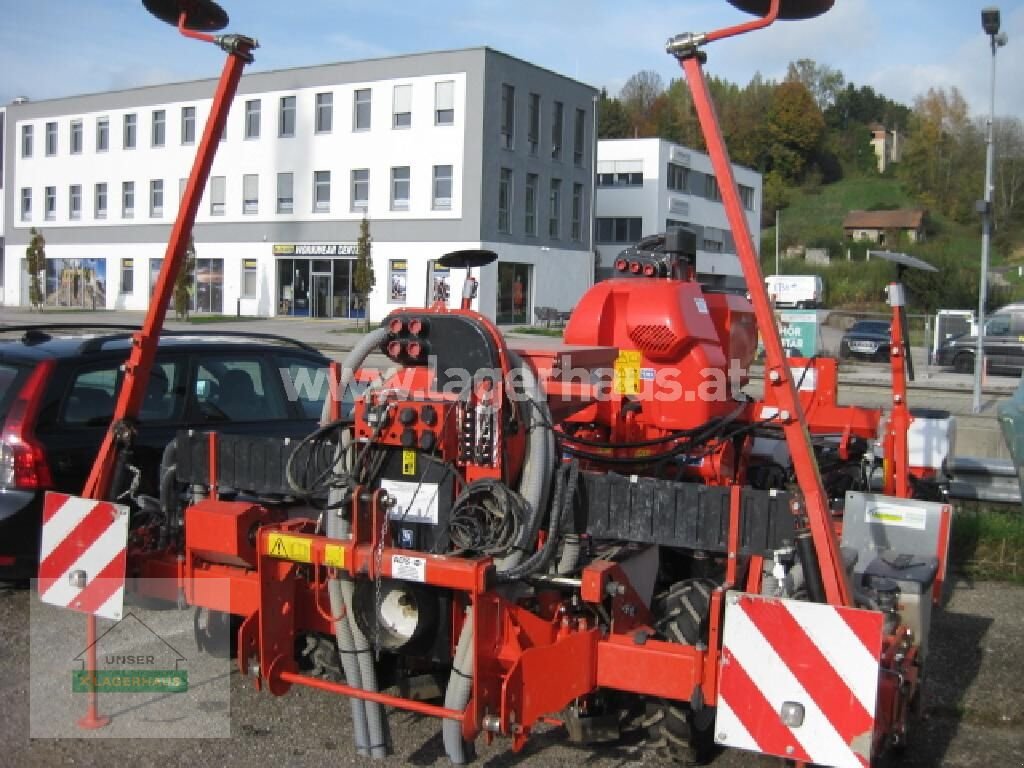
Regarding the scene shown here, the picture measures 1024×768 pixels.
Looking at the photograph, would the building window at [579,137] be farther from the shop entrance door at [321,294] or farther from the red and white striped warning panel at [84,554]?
the red and white striped warning panel at [84,554]

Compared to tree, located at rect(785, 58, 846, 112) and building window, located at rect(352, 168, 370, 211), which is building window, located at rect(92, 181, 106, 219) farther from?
tree, located at rect(785, 58, 846, 112)

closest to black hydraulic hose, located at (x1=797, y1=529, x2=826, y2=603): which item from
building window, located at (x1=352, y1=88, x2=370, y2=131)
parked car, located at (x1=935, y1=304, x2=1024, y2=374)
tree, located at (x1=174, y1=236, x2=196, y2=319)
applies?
parked car, located at (x1=935, y1=304, x2=1024, y2=374)

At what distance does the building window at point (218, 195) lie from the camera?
46125 millimetres

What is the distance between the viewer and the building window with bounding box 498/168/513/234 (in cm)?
4125

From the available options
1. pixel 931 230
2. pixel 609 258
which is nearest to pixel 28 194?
pixel 609 258

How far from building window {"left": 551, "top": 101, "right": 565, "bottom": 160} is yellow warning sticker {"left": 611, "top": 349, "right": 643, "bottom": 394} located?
38916 mm

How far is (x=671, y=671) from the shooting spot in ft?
12.0

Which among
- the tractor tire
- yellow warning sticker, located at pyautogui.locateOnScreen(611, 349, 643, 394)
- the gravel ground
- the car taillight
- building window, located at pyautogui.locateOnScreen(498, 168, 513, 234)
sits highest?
building window, located at pyautogui.locateOnScreen(498, 168, 513, 234)

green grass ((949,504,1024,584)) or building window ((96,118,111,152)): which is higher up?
building window ((96,118,111,152))

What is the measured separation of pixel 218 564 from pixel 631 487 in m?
1.89

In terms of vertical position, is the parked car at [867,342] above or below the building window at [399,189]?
below

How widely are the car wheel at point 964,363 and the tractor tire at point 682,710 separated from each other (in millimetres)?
27161

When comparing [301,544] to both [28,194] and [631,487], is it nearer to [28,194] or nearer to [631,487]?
[631,487]

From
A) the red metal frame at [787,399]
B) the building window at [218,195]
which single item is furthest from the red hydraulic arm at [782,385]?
the building window at [218,195]
